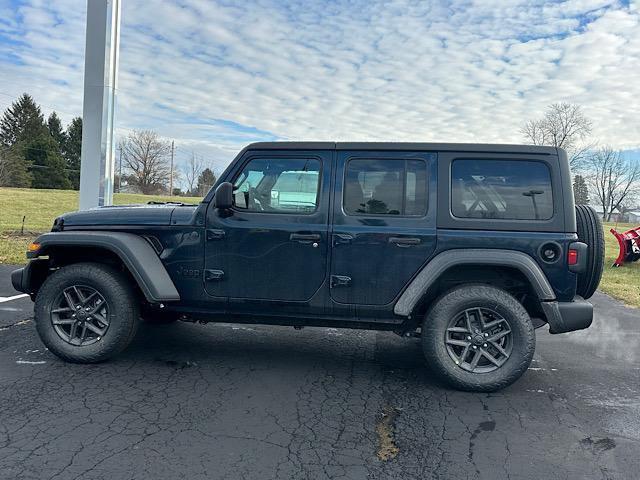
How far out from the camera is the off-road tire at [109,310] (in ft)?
13.7

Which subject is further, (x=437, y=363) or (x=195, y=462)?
(x=437, y=363)

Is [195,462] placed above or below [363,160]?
below

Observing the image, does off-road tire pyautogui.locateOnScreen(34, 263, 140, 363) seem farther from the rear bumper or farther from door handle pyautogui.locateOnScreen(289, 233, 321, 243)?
the rear bumper

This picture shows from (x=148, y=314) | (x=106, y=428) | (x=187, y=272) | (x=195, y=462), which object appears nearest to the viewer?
(x=195, y=462)

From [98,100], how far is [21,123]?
64.6 meters

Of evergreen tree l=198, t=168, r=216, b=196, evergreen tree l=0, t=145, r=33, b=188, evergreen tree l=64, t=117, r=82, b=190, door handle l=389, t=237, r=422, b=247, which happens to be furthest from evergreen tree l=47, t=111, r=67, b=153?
door handle l=389, t=237, r=422, b=247

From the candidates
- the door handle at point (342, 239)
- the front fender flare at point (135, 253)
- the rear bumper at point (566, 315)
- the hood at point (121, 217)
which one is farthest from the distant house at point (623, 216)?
the front fender flare at point (135, 253)

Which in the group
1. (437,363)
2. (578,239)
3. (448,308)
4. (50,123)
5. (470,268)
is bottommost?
(437,363)

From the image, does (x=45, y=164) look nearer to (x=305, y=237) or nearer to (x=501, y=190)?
(x=305, y=237)

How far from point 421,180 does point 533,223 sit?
0.94m

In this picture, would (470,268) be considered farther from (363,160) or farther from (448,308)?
(363,160)

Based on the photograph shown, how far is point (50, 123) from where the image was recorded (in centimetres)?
6462

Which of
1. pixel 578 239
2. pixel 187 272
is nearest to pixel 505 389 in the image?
pixel 578 239

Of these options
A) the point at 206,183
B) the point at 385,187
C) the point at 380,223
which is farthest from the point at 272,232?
the point at 206,183
